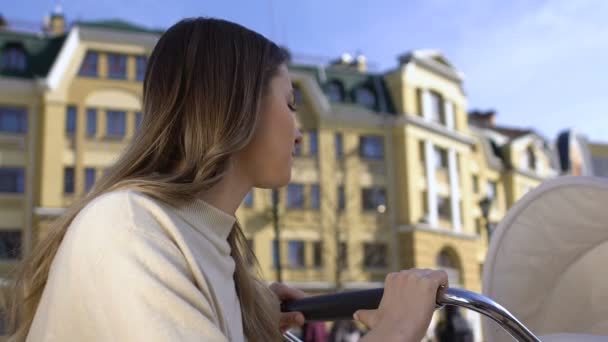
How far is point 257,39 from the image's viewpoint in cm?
152

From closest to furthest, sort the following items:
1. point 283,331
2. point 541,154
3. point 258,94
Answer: point 258,94, point 283,331, point 541,154

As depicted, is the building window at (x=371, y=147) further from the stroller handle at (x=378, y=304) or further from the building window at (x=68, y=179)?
the stroller handle at (x=378, y=304)

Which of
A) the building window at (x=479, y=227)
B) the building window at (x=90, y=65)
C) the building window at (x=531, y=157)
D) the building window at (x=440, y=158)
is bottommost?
the building window at (x=479, y=227)

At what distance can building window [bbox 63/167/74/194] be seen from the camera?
1027 inches

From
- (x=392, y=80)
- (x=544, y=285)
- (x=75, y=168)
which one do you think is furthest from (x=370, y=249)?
(x=544, y=285)

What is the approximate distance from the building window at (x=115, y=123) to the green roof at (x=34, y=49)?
9.57 ft

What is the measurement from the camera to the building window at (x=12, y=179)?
1016 inches

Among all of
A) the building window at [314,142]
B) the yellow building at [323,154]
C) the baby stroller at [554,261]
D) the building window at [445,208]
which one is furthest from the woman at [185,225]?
the building window at [445,208]

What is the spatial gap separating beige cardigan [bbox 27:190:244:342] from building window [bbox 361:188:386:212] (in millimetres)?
29954

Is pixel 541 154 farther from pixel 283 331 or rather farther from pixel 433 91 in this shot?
pixel 283 331

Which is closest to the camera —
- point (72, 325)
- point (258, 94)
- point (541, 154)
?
point (72, 325)

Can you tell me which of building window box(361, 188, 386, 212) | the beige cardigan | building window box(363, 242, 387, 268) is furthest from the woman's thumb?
building window box(361, 188, 386, 212)

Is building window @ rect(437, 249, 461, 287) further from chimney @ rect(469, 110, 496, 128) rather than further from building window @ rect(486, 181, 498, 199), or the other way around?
chimney @ rect(469, 110, 496, 128)

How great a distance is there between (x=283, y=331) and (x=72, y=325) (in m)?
0.83
